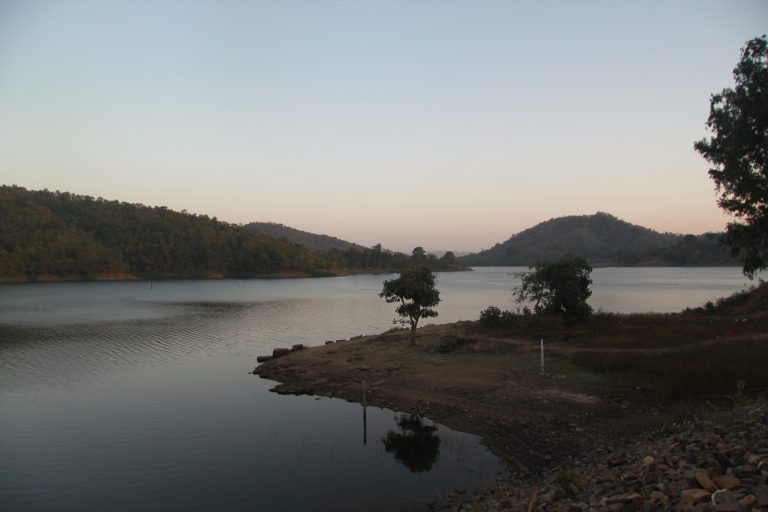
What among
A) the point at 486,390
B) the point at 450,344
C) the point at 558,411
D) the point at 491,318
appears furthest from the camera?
the point at 491,318

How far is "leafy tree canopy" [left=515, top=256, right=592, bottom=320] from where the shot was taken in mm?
33438

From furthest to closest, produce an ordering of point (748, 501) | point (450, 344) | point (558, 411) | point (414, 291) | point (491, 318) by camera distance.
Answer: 1. point (491, 318)
2. point (414, 291)
3. point (450, 344)
4. point (558, 411)
5. point (748, 501)

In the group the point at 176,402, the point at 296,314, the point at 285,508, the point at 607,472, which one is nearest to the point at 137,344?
the point at 176,402

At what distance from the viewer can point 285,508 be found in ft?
48.0

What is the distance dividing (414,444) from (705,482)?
12965 millimetres

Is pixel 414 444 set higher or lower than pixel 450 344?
lower

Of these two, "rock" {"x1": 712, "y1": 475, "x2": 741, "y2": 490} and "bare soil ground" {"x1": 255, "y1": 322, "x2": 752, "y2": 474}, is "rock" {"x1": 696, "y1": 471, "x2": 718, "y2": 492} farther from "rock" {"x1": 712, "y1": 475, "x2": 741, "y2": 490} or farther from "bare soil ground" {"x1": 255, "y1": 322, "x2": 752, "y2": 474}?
"bare soil ground" {"x1": 255, "y1": 322, "x2": 752, "y2": 474}

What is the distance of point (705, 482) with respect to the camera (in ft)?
26.8

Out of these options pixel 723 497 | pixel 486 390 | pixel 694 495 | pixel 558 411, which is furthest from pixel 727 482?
pixel 486 390

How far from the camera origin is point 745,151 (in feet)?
83.3

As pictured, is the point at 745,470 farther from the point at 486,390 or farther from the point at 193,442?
the point at 193,442

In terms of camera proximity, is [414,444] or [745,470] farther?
[414,444]

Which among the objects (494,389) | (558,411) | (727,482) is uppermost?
(727,482)

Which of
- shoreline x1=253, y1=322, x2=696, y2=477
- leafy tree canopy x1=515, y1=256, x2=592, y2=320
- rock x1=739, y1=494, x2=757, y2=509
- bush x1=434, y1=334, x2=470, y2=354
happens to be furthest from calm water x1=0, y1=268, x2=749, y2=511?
leafy tree canopy x1=515, y1=256, x2=592, y2=320
